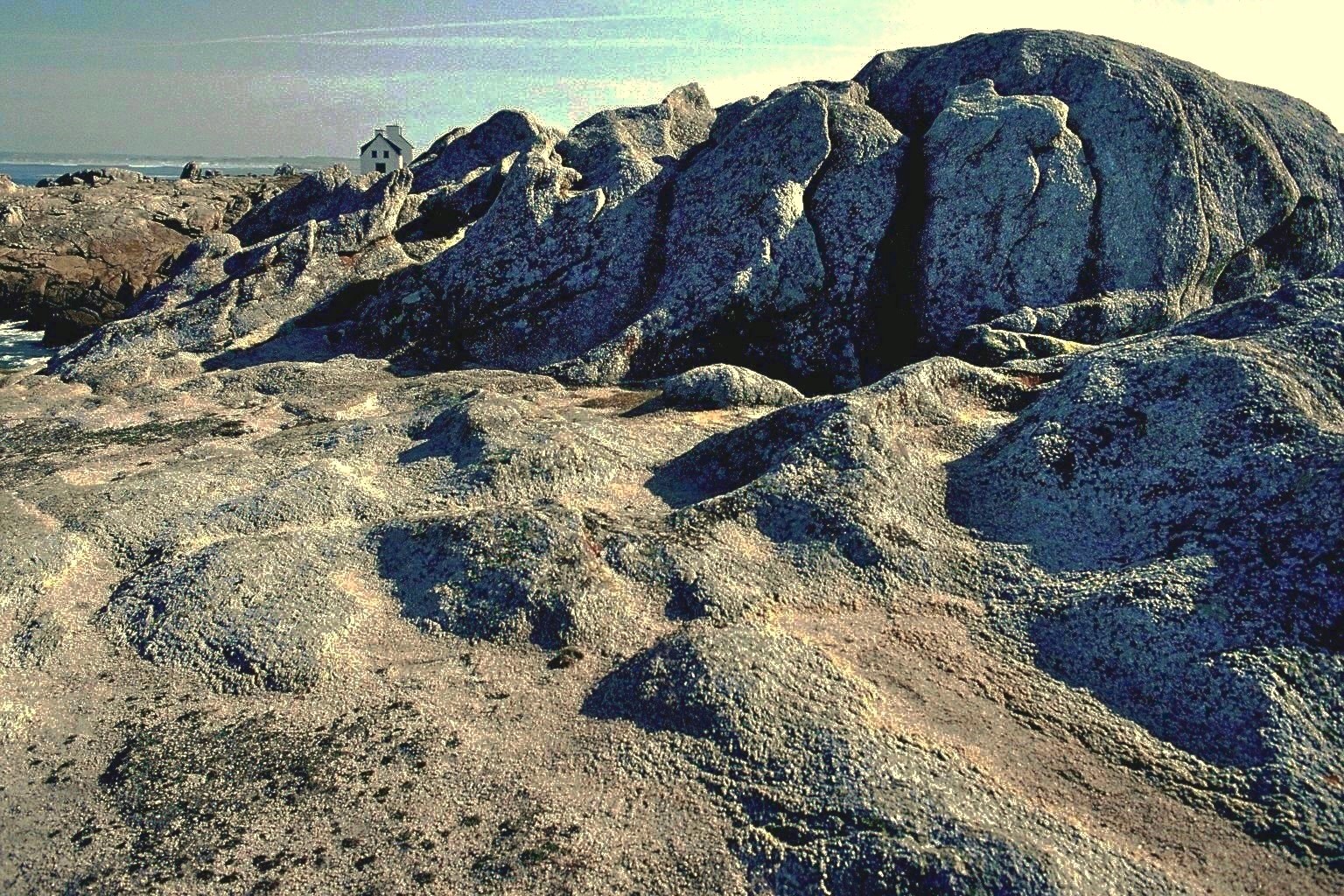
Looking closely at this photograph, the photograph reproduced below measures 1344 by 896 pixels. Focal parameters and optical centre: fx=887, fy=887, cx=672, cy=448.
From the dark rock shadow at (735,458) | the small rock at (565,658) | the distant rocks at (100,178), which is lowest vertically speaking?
the small rock at (565,658)

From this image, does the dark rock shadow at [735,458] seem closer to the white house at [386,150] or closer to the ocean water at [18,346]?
the ocean water at [18,346]

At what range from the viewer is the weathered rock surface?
2312 inches

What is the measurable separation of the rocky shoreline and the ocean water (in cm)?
2578

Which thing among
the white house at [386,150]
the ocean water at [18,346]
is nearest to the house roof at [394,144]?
the white house at [386,150]

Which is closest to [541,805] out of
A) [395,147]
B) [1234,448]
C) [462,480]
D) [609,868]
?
[609,868]

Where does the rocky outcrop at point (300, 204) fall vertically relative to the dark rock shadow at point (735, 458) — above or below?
above

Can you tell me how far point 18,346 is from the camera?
5225 centimetres

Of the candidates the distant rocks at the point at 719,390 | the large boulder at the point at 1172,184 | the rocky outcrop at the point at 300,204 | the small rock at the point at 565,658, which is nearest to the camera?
the small rock at the point at 565,658

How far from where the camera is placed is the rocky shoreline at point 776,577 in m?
10.0

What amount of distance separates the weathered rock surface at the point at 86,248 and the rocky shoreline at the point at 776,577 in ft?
119

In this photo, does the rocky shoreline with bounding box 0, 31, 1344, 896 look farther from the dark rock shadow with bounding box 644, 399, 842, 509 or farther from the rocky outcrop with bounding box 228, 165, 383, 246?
the rocky outcrop with bounding box 228, 165, 383, 246

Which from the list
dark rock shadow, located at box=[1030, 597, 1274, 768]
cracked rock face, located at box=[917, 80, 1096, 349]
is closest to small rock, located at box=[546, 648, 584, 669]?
dark rock shadow, located at box=[1030, 597, 1274, 768]

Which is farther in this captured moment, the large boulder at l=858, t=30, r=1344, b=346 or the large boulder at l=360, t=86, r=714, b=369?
the large boulder at l=360, t=86, r=714, b=369

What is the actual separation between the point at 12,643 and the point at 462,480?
7403 millimetres
